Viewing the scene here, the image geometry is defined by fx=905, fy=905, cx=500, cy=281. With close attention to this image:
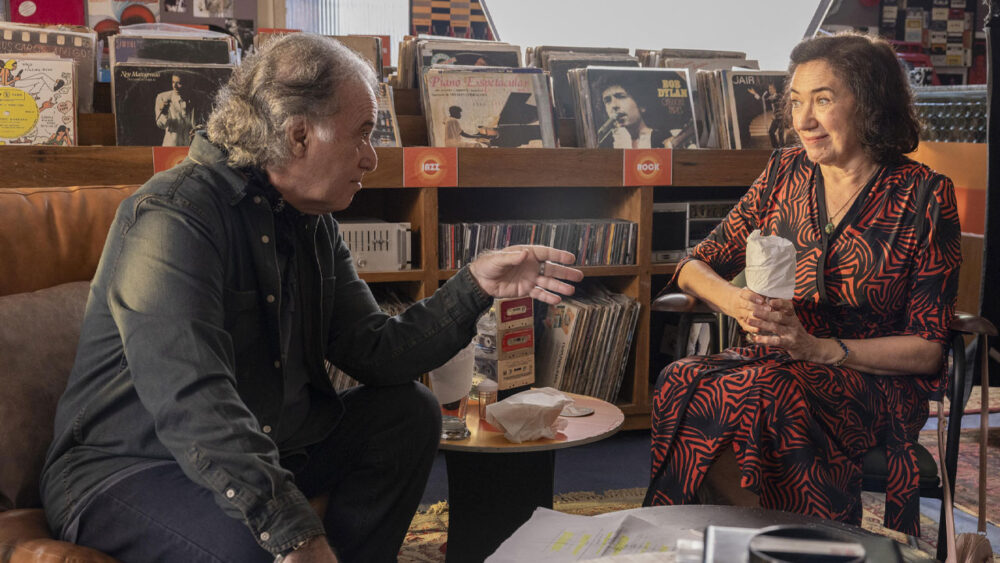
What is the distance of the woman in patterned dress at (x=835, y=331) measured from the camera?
5.78 feet

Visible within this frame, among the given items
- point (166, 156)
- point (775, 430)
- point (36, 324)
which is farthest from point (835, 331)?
point (166, 156)

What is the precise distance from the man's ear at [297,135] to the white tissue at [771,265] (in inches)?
34.3

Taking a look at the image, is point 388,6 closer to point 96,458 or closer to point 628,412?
point 628,412

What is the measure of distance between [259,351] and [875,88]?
4.62 ft

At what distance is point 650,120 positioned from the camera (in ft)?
10.00

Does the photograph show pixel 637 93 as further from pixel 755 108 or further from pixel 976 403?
pixel 976 403

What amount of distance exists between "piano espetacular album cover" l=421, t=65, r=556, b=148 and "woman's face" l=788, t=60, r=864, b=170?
1.09 m

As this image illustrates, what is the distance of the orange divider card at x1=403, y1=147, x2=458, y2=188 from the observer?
2.74m

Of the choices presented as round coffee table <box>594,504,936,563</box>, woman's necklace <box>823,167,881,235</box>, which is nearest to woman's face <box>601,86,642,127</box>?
woman's necklace <box>823,167,881,235</box>

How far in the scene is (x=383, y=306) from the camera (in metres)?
2.90

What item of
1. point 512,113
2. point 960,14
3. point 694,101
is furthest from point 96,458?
point 960,14

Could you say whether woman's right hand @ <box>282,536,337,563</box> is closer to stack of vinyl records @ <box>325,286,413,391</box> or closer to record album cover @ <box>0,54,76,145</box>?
stack of vinyl records @ <box>325,286,413,391</box>

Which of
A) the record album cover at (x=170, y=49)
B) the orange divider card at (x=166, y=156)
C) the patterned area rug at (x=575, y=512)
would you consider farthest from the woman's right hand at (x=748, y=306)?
the record album cover at (x=170, y=49)

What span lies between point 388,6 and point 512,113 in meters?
1.54
